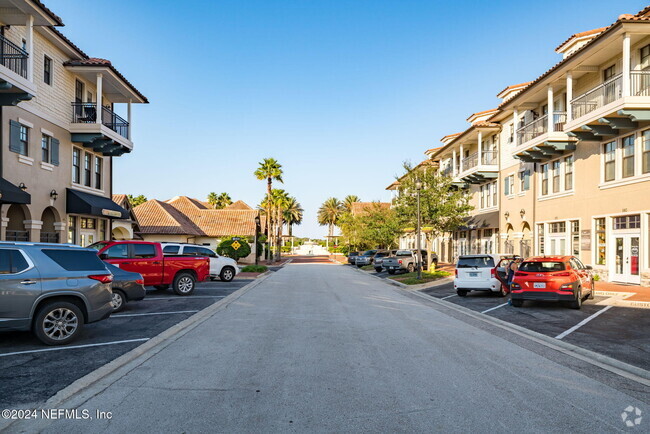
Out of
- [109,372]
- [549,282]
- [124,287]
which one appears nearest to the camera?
[109,372]

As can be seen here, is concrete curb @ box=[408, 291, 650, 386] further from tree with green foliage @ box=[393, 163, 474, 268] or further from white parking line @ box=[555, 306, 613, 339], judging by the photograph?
tree with green foliage @ box=[393, 163, 474, 268]

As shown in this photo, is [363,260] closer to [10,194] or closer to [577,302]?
[577,302]

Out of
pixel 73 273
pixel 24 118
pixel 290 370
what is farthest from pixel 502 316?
pixel 24 118

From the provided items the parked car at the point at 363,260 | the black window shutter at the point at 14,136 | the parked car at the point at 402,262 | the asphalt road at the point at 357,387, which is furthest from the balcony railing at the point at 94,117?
the parked car at the point at 363,260

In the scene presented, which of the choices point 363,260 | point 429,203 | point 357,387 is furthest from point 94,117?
point 363,260

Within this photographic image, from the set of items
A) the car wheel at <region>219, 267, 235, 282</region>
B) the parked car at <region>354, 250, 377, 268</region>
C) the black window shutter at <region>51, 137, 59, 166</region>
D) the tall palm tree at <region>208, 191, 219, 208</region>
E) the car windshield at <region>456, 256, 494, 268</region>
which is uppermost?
the tall palm tree at <region>208, 191, 219, 208</region>

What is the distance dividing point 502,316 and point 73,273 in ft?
34.9

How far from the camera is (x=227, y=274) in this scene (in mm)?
25594

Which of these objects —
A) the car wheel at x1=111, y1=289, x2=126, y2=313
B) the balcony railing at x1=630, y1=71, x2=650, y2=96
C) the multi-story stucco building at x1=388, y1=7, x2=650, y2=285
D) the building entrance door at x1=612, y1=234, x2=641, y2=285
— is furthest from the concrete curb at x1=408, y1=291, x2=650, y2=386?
the balcony railing at x1=630, y1=71, x2=650, y2=96

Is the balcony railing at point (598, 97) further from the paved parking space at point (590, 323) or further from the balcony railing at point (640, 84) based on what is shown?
the paved parking space at point (590, 323)

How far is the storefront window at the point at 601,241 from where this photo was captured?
2139cm

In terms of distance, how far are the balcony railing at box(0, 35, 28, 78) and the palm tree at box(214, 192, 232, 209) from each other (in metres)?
72.5

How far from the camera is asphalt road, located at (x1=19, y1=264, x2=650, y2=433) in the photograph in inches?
192

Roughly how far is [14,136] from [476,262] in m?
17.9
